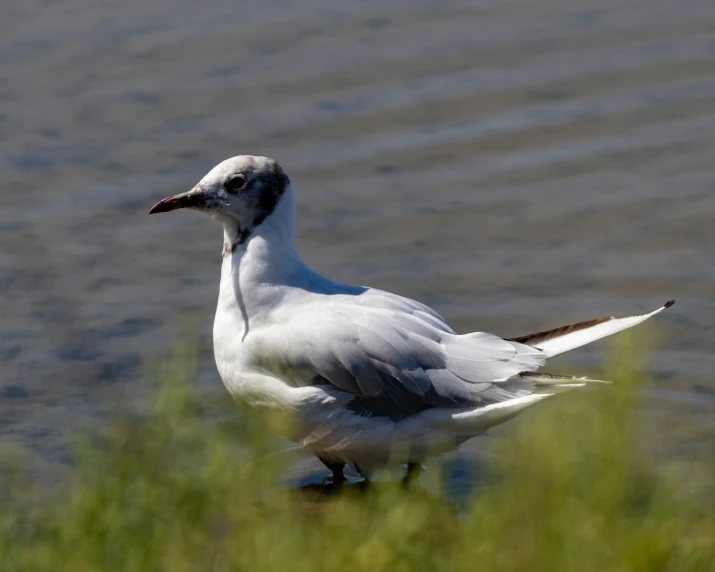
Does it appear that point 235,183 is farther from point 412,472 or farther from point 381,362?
point 412,472

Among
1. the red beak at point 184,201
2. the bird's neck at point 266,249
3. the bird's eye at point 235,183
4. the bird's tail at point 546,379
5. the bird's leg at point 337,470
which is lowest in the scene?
the bird's leg at point 337,470

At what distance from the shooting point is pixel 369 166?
9305 millimetres

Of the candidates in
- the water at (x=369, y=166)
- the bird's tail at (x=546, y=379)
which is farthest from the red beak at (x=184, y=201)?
the bird's tail at (x=546, y=379)

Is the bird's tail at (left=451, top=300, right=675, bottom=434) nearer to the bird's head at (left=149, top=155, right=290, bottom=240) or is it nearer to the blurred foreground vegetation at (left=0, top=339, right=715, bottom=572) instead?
the bird's head at (left=149, top=155, right=290, bottom=240)

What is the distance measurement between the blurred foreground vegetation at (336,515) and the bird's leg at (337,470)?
2.29m

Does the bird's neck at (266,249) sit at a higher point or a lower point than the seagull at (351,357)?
higher

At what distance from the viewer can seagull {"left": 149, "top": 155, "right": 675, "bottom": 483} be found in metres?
6.01

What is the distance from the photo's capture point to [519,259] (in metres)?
8.41

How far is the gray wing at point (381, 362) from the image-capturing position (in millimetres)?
6000

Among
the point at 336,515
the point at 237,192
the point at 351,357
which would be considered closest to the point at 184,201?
the point at 237,192

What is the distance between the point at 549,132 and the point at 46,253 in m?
3.57

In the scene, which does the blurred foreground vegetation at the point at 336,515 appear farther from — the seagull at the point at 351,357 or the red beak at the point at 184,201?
the red beak at the point at 184,201

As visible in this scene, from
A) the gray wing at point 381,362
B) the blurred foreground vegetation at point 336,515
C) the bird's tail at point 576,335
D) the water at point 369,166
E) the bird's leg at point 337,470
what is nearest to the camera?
the blurred foreground vegetation at point 336,515

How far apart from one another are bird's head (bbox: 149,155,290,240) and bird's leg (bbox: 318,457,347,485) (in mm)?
1190
